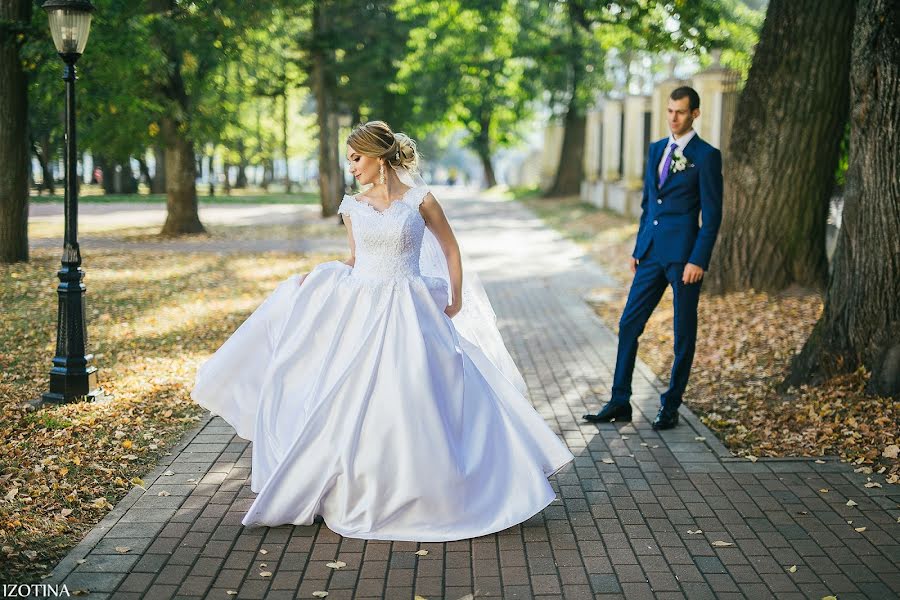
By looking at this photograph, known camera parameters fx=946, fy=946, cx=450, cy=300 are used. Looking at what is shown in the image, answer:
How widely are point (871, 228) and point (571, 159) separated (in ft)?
112

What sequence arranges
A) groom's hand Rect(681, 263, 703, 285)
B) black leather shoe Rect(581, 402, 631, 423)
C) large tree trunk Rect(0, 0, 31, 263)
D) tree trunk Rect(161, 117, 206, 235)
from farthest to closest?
tree trunk Rect(161, 117, 206, 235) < large tree trunk Rect(0, 0, 31, 263) < black leather shoe Rect(581, 402, 631, 423) < groom's hand Rect(681, 263, 703, 285)

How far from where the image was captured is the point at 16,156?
15312 millimetres

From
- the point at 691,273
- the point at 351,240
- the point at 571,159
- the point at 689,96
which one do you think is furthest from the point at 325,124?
the point at 351,240

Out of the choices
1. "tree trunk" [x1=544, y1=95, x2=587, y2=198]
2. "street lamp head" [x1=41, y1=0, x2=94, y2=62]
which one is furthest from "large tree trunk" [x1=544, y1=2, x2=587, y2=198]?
"street lamp head" [x1=41, y1=0, x2=94, y2=62]

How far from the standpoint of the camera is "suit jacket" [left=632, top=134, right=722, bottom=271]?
649 cm

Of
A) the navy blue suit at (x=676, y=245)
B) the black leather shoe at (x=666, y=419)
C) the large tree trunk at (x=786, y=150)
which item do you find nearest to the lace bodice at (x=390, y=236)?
the navy blue suit at (x=676, y=245)

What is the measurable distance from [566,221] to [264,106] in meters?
29.5

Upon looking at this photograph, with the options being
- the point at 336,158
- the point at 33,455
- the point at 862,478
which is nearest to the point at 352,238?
the point at 33,455

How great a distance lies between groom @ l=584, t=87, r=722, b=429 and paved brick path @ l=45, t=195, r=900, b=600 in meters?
0.35

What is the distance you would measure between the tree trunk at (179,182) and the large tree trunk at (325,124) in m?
5.82

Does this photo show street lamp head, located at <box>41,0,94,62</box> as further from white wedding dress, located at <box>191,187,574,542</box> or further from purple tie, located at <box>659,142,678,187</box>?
purple tie, located at <box>659,142,678,187</box>

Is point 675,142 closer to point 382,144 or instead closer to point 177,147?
point 382,144

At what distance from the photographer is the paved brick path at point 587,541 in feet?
14.1

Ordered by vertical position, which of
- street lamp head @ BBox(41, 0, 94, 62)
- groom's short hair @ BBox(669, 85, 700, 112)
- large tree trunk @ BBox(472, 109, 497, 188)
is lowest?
groom's short hair @ BBox(669, 85, 700, 112)
